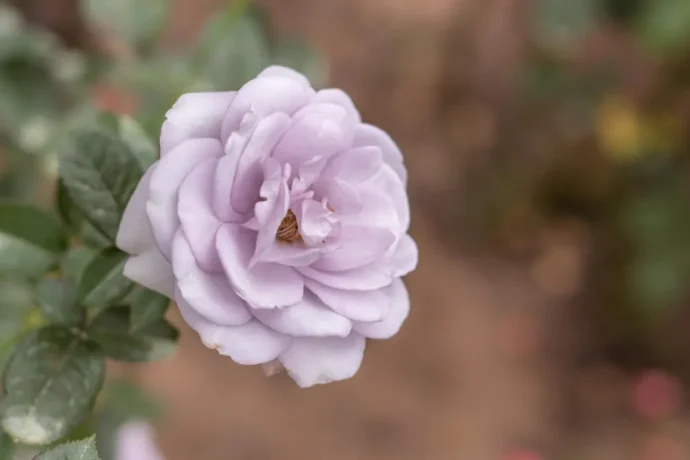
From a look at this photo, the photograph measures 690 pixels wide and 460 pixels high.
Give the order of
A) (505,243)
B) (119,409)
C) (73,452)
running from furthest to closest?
1. (505,243)
2. (119,409)
3. (73,452)

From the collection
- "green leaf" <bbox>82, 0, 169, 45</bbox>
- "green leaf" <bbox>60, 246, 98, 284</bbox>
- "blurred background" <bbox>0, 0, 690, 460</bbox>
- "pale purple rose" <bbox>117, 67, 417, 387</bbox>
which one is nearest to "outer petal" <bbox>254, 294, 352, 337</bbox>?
"pale purple rose" <bbox>117, 67, 417, 387</bbox>

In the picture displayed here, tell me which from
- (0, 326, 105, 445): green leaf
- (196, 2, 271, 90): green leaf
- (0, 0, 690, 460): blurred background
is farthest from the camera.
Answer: (0, 0, 690, 460): blurred background

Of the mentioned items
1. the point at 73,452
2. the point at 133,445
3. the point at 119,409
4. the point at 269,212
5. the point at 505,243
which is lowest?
the point at 505,243

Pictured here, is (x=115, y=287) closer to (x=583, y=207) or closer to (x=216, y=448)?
(x=216, y=448)

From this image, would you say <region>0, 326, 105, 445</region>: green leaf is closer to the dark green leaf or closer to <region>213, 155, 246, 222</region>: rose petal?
the dark green leaf

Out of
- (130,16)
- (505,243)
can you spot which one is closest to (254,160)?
(130,16)

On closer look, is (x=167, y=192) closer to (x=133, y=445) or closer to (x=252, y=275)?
(x=252, y=275)

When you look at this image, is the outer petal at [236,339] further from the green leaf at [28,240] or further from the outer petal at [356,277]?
the green leaf at [28,240]
